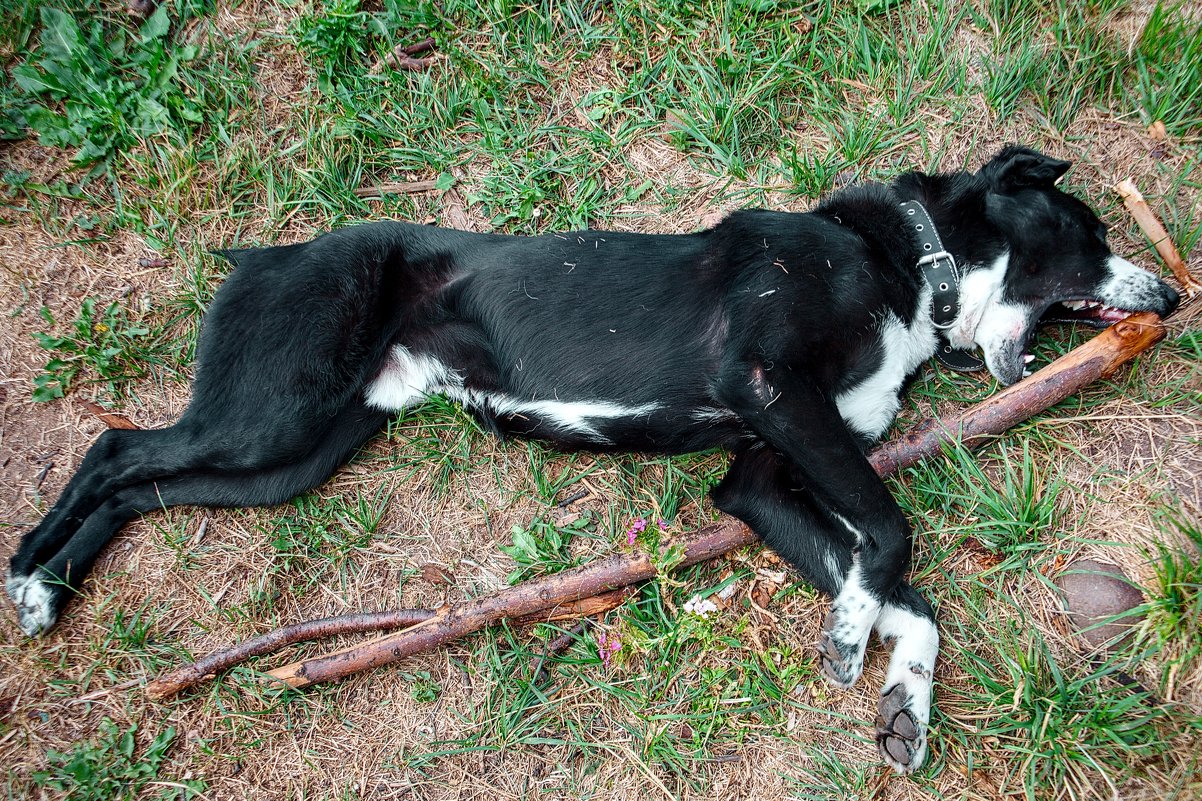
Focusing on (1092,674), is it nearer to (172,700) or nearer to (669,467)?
(669,467)

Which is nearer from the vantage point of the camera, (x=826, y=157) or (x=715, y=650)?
(x=715, y=650)

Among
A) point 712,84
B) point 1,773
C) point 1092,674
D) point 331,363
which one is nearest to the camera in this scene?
point 1092,674

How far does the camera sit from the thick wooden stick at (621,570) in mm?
2859

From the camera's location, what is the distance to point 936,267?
304 centimetres

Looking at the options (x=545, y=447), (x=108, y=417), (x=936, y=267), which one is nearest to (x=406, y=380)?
(x=545, y=447)

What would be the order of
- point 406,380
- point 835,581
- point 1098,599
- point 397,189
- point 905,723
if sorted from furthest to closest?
point 397,189 < point 406,380 < point 835,581 < point 1098,599 < point 905,723

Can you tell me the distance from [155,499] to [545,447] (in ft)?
5.50

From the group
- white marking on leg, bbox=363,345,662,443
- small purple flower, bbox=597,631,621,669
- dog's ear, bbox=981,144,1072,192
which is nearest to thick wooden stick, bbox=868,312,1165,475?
dog's ear, bbox=981,144,1072,192

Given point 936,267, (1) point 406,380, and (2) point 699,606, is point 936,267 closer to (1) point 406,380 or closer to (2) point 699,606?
(2) point 699,606

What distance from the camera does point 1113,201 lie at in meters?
3.38

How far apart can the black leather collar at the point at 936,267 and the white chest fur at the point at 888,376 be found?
4cm

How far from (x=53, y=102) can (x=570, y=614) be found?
3.65 meters

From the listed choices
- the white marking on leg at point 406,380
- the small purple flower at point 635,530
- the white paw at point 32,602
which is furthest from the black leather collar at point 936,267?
the white paw at point 32,602

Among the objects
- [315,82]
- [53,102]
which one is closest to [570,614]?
[315,82]
